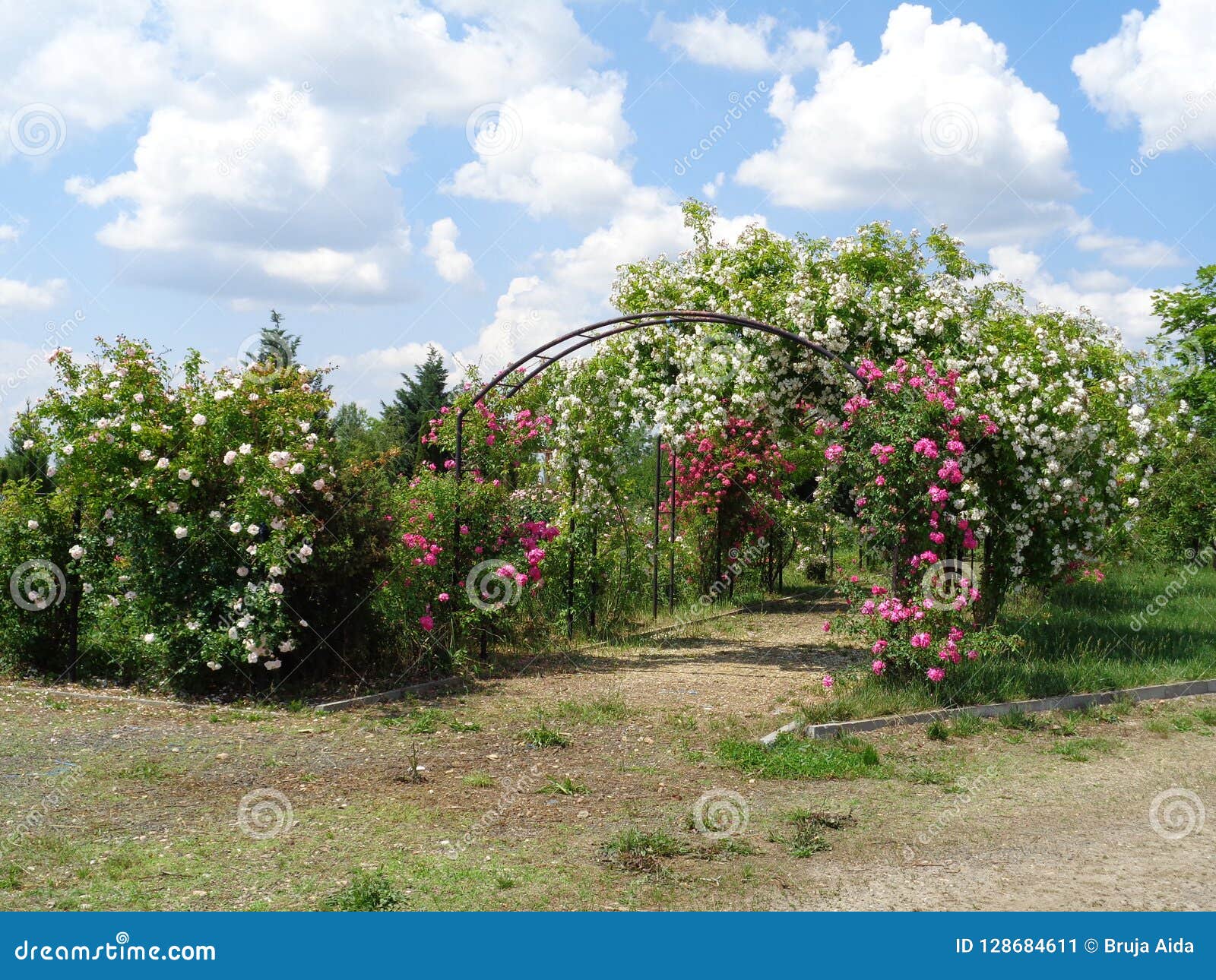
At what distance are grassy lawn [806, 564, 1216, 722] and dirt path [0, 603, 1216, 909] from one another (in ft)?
1.54

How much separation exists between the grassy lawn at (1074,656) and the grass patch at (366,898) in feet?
14.8

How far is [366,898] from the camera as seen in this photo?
4.42 metres

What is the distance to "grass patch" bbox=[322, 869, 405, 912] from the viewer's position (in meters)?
4.38

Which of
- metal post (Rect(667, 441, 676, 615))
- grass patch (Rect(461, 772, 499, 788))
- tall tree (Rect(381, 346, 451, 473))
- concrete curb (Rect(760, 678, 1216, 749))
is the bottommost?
grass patch (Rect(461, 772, 499, 788))

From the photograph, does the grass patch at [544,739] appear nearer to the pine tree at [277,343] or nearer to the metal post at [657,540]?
the metal post at [657,540]

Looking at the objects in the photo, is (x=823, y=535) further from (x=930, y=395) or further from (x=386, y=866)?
(x=386, y=866)

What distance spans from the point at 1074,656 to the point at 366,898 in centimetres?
858

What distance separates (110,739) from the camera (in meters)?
7.92

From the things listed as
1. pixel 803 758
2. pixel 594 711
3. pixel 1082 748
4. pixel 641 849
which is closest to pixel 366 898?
pixel 641 849

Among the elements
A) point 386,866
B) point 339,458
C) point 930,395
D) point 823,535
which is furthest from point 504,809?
point 823,535

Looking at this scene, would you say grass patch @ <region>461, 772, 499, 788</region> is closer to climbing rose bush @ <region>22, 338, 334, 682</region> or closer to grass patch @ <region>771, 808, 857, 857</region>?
grass patch @ <region>771, 808, 857, 857</region>

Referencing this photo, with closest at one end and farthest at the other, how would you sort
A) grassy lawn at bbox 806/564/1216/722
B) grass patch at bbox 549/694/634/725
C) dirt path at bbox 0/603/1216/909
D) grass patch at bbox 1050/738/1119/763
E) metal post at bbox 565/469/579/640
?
dirt path at bbox 0/603/1216/909, grass patch at bbox 1050/738/1119/763, grass patch at bbox 549/694/634/725, grassy lawn at bbox 806/564/1216/722, metal post at bbox 565/469/579/640

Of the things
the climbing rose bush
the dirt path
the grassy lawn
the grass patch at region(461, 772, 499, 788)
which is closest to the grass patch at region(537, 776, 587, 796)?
the dirt path

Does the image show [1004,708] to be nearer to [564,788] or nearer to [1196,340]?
[564,788]
